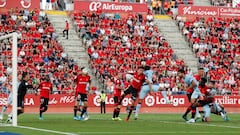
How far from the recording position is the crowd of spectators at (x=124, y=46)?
50.8 m

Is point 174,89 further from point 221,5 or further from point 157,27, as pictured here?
point 221,5

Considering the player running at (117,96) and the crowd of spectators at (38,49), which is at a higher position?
the crowd of spectators at (38,49)

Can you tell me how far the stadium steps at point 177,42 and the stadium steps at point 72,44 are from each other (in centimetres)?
795

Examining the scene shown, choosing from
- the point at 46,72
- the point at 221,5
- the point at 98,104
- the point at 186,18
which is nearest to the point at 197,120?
the point at 98,104

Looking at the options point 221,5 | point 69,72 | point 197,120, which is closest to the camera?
point 197,120

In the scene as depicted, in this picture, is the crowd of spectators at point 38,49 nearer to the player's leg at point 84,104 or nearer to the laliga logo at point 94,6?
the laliga logo at point 94,6

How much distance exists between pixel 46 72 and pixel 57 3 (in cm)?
1212

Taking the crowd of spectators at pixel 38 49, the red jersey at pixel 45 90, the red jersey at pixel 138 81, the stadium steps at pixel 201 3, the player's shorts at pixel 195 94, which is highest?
the stadium steps at pixel 201 3

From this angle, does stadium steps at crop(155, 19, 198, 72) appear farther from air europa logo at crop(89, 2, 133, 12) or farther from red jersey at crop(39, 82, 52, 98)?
red jersey at crop(39, 82, 52, 98)

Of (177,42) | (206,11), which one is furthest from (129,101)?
(206,11)

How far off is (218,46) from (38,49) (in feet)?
52.2

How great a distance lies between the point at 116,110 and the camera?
2955cm

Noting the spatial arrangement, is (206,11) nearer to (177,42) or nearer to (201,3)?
(201,3)

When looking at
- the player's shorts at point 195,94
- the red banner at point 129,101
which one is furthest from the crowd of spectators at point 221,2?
the player's shorts at point 195,94
